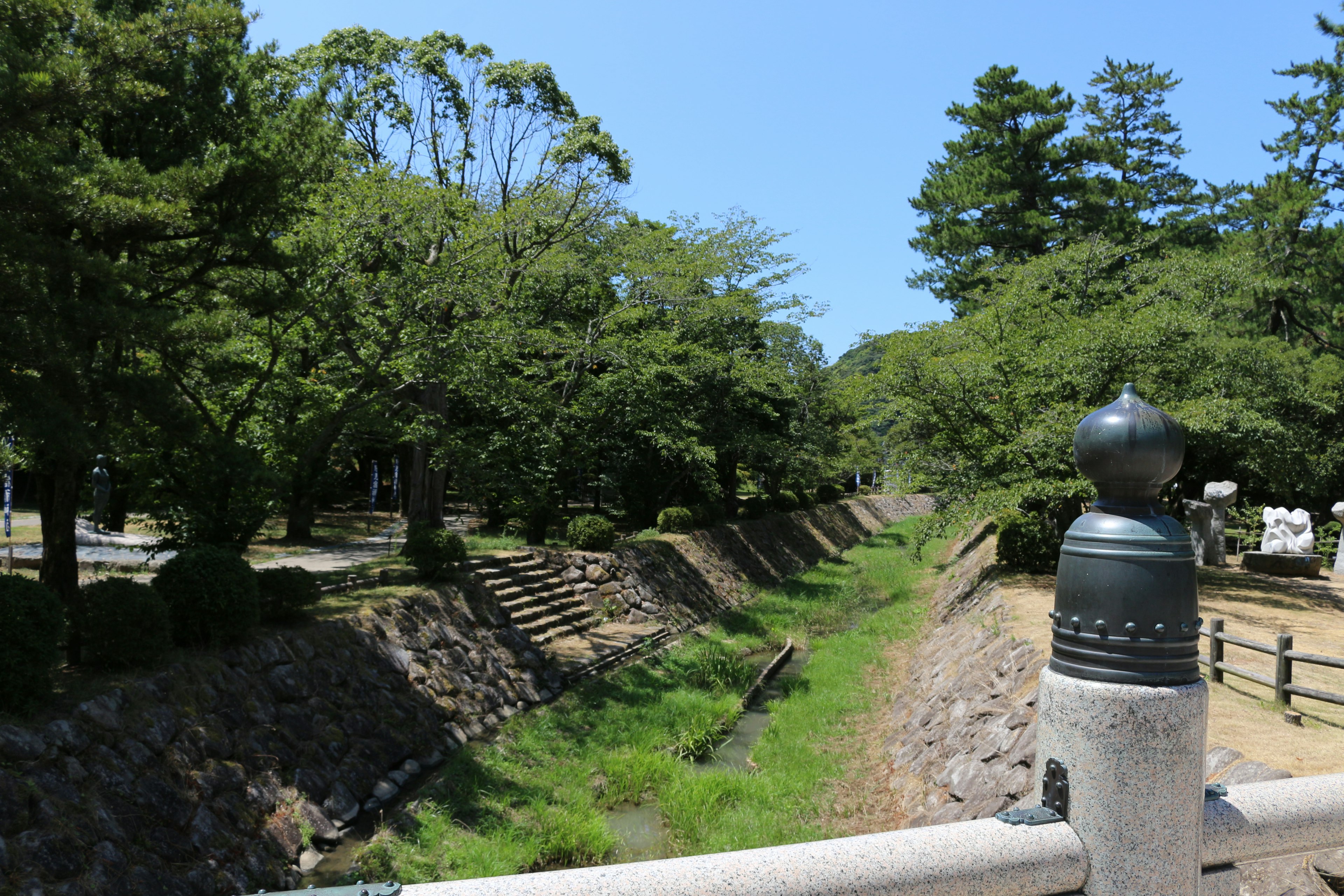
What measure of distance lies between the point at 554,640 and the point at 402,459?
61.5 feet

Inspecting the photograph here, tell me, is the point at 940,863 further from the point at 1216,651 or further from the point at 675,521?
the point at 675,521

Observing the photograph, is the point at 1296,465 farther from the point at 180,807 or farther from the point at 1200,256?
the point at 180,807

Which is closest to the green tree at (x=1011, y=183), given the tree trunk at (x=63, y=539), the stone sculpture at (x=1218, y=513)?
the stone sculpture at (x=1218, y=513)

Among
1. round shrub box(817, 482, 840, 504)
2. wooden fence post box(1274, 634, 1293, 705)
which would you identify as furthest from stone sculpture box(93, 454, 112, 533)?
round shrub box(817, 482, 840, 504)

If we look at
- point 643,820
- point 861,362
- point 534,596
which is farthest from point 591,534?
point 861,362

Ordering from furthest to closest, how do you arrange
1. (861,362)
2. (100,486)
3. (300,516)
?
1. (861,362)
2. (300,516)
3. (100,486)

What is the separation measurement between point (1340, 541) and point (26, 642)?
23327 millimetres

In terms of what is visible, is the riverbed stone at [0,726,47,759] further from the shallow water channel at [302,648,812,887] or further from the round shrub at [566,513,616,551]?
the round shrub at [566,513,616,551]

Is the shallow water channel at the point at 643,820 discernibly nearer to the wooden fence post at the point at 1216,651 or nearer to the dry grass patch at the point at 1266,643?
the dry grass patch at the point at 1266,643

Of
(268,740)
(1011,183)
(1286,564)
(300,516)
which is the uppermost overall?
(1011,183)

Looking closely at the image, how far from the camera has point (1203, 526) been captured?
18266 mm

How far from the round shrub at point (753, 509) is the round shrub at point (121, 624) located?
21674mm

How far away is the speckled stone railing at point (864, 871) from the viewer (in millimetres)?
2090

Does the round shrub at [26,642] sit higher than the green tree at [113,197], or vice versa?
the green tree at [113,197]
